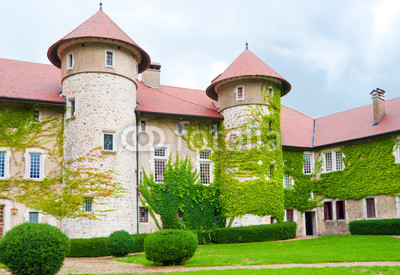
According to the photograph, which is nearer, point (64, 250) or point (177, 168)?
point (64, 250)

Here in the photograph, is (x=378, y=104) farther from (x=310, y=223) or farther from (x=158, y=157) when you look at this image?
(x=158, y=157)

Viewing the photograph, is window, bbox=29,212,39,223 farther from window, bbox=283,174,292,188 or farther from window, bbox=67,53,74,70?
window, bbox=283,174,292,188

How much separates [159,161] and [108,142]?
4.22 m

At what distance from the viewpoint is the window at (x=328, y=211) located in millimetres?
33000

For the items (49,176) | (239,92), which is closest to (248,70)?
(239,92)

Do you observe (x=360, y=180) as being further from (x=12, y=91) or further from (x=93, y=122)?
(x=12, y=91)

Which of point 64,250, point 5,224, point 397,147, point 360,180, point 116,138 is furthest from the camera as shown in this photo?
point 360,180

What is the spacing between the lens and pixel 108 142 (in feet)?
88.0

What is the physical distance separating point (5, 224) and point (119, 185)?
6518 millimetres

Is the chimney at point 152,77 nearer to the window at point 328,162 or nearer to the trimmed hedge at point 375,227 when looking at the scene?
the window at point 328,162

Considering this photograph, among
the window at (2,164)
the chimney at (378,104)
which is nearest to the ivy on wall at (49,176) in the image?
the window at (2,164)

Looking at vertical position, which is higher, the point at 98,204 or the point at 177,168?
the point at 177,168

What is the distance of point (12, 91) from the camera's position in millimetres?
26875

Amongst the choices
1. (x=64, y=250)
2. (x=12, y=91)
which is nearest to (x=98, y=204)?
(x=12, y=91)
